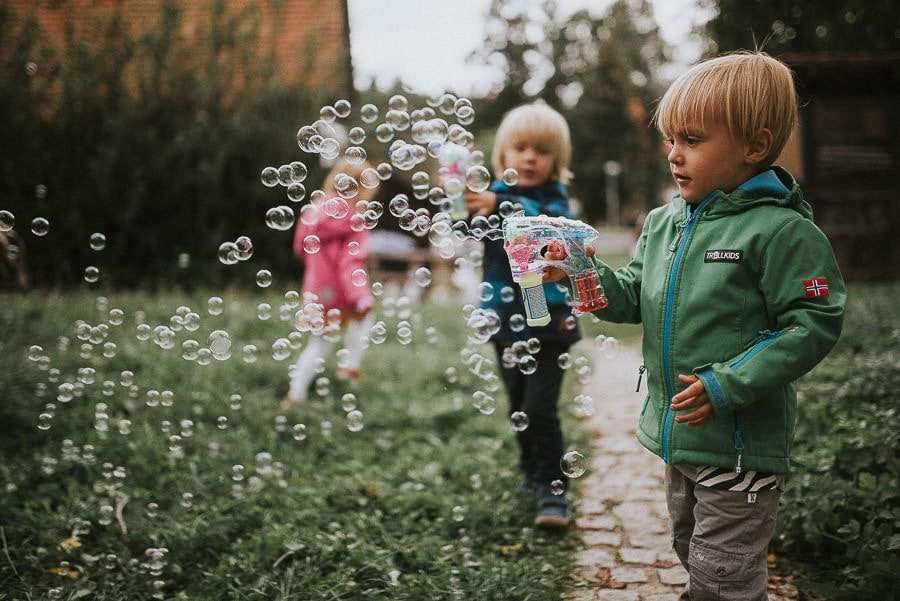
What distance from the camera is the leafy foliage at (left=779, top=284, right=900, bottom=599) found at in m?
2.43

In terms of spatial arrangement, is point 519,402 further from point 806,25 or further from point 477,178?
point 806,25

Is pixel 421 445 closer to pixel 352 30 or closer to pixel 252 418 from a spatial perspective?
pixel 252 418

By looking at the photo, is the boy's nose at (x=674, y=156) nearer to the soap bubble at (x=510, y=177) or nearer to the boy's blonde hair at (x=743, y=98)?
the boy's blonde hair at (x=743, y=98)

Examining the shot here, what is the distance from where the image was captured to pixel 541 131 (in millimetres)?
3111

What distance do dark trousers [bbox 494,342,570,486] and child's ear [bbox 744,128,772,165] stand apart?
134 centimetres

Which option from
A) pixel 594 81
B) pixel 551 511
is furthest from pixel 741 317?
pixel 594 81

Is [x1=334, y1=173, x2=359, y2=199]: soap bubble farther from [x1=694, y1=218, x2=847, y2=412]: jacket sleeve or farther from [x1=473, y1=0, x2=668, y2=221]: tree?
[x1=473, y1=0, x2=668, y2=221]: tree

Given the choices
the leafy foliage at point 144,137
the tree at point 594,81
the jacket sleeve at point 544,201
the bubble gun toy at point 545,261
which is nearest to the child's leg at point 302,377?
the jacket sleeve at point 544,201

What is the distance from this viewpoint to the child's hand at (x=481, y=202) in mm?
2914

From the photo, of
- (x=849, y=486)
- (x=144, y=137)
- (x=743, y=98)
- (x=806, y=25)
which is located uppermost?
(x=806, y=25)

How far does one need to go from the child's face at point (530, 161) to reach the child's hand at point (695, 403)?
4.85 ft

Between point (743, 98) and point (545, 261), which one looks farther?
point (545, 261)

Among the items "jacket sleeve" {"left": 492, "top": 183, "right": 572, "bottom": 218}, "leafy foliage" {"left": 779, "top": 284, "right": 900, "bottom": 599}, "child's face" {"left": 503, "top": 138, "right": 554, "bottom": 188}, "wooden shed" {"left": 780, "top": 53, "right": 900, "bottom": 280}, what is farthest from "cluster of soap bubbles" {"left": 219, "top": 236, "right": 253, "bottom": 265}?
"wooden shed" {"left": 780, "top": 53, "right": 900, "bottom": 280}

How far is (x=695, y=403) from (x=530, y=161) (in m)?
1.55
